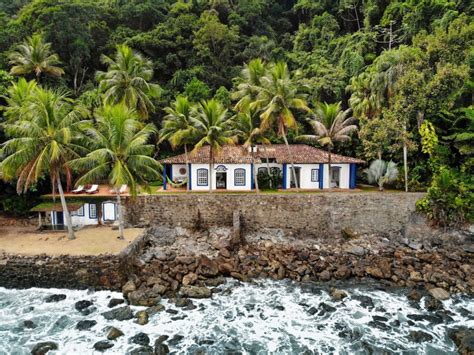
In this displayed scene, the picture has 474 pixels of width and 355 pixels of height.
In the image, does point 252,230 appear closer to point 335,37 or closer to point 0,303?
point 0,303

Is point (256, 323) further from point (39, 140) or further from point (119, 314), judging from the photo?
point (39, 140)

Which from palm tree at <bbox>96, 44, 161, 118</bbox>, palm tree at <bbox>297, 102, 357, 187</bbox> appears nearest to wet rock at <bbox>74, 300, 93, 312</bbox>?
palm tree at <bbox>96, 44, 161, 118</bbox>

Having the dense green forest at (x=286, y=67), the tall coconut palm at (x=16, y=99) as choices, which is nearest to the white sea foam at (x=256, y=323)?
the dense green forest at (x=286, y=67)

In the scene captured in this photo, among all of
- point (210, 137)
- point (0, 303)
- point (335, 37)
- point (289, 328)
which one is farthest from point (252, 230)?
point (335, 37)

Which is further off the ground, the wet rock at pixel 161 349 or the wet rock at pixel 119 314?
the wet rock at pixel 119 314

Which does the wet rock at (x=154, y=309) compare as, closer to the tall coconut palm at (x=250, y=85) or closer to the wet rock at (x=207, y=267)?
the wet rock at (x=207, y=267)

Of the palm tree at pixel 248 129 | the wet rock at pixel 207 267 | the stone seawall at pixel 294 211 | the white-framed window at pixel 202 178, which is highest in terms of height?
the palm tree at pixel 248 129

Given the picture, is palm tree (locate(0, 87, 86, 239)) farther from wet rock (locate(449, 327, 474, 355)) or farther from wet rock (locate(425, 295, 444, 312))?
wet rock (locate(449, 327, 474, 355))
